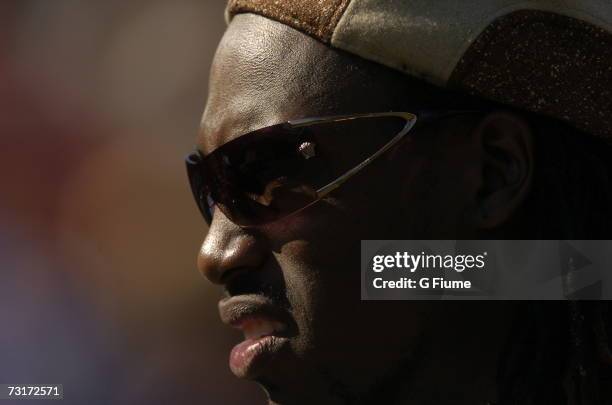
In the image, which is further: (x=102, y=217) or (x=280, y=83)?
(x=102, y=217)

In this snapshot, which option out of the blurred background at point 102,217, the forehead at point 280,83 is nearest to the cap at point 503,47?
the forehead at point 280,83

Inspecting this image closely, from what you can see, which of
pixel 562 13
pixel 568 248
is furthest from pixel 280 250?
pixel 562 13

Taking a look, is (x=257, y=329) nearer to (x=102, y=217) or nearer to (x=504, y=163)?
(x=504, y=163)

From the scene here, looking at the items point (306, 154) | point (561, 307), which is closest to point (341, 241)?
point (306, 154)

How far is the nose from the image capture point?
7.18 ft

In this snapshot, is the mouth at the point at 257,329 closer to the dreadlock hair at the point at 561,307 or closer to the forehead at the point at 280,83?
the forehead at the point at 280,83

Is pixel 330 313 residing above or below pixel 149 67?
below

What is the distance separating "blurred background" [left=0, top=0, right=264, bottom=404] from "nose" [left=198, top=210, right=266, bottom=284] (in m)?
2.60

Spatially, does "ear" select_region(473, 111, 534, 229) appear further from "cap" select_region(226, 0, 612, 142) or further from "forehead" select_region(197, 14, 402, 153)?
"forehead" select_region(197, 14, 402, 153)

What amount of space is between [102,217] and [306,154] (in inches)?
127

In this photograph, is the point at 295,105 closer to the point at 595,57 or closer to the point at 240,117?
the point at 240,117

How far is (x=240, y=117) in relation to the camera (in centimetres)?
222

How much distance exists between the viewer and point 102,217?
516 cm

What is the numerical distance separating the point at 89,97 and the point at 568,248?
12.1 feet
